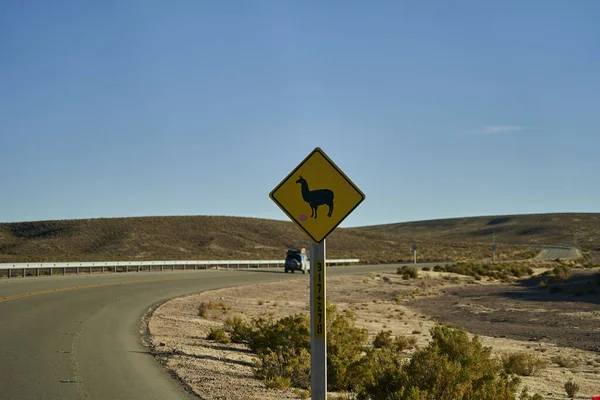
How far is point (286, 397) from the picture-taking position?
1005cm

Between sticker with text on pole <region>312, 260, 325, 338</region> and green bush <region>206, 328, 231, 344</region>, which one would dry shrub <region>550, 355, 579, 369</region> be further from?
sticker with text on pole <region>312, 260, 325, 338</region>

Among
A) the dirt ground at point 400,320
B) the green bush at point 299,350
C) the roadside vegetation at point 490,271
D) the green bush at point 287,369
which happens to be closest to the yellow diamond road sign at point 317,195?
the dirt ground at point 400,320

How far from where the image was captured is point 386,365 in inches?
383

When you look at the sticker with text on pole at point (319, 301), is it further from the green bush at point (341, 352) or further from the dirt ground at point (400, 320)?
the green bush at point (341, 352)

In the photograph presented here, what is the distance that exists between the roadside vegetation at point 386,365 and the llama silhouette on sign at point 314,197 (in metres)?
2.21

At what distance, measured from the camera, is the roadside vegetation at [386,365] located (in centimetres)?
794

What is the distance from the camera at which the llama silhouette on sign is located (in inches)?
272

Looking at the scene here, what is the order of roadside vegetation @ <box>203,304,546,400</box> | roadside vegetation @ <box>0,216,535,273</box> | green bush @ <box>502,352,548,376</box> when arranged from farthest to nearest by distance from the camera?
roadside vegetation @ <box>0,216,535,273</box>
green bush @ <box>502,352,548,376</box>
roadside vegetation @ <box>203,304,546,400</box>

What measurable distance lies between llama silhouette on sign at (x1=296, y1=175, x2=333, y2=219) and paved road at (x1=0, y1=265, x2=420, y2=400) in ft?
13.8

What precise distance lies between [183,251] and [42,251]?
20.3m

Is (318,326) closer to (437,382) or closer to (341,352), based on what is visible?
(437,382)

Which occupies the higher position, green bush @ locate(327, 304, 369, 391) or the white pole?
the white pole

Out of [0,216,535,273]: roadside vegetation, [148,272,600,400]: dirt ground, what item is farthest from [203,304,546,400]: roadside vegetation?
[0,216,535,273]: roadside vegetation

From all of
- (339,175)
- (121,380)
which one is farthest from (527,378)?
(339,175)
